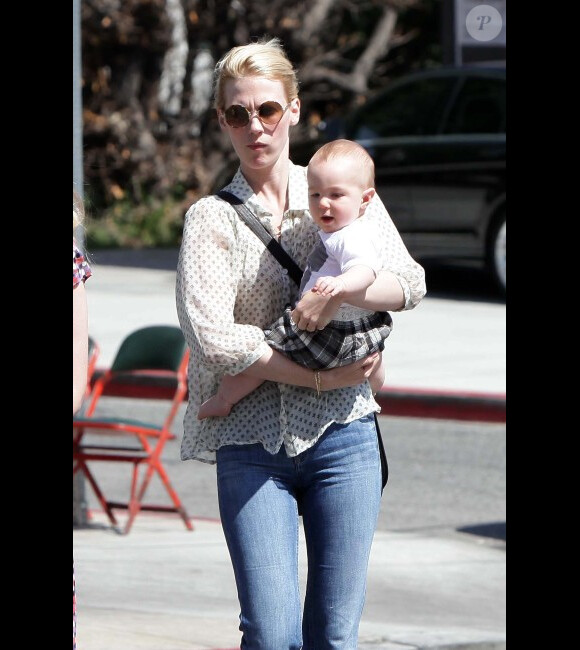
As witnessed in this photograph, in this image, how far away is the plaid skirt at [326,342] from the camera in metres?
3.50

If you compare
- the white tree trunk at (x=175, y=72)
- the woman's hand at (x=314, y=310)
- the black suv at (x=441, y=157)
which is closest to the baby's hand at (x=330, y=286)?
the woman's hand at (x=314, y=310)

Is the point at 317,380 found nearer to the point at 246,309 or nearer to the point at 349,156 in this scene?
the point at 246,309

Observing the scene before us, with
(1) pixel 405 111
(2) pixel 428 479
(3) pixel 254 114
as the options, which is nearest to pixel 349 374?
(3) pixel 254 114

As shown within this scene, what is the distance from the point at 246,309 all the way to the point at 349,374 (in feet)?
0.96

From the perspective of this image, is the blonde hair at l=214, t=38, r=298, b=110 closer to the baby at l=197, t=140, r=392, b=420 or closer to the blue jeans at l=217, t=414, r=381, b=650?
the baby at l=197, t=140, r=392, b=420

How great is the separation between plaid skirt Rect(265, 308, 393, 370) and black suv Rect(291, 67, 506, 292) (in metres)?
9.51

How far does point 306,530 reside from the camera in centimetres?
357

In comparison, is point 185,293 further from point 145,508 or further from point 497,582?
point 145,508

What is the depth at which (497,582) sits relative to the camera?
639cm

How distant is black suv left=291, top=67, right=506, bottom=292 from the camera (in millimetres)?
13078

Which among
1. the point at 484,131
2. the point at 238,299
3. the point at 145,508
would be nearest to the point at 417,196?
the point at 484,131

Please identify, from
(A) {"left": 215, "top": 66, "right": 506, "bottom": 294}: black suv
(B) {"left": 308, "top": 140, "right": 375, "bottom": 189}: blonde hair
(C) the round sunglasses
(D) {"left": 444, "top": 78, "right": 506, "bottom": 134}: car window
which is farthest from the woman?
(D) {"left": 444, "top": 78, "right": 506, "bottom": 134}: car window

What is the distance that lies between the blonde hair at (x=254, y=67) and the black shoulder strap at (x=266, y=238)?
24 centimetres

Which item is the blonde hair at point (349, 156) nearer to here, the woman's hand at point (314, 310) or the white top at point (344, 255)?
the white top at point (344, 255)
